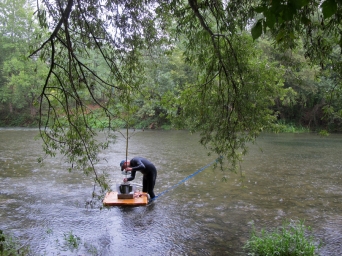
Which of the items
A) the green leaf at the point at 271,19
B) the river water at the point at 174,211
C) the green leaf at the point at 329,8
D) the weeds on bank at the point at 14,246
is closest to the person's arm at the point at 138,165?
the river water at the point at 174,211

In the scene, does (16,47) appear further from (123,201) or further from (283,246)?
(283,246)

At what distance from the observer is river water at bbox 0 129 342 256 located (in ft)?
16.3

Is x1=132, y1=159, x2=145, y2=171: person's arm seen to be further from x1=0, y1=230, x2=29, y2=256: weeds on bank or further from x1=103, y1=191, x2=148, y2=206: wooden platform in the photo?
x1=0, y1=230, x2=29, y2=256: weeds on bank

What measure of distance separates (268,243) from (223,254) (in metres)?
0.68

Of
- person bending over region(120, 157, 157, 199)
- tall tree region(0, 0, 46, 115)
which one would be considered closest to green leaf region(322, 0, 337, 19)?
person bending over region(120, 157, 157, 199)

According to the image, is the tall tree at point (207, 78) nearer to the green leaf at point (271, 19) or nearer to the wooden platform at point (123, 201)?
the wooden platform at point (123, 201)

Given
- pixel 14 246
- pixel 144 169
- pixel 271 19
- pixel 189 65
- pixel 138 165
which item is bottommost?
pixel 14 246

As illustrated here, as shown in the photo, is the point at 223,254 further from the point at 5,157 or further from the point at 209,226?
the point at 5,157

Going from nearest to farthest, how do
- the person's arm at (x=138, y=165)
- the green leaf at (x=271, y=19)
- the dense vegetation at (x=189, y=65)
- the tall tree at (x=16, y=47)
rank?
the green leaf at (x=271, y=19) → the dense vegetation at (x=189, y=65) → the person's arm at (x=138, y=165) → the tall tree at (x=16, y=47)

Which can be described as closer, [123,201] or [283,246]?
[283,246]

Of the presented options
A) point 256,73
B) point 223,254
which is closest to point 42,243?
point 223,254

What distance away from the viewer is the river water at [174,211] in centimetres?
495

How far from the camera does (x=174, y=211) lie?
21.6 feet

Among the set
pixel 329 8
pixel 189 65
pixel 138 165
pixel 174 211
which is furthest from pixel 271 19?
pixel 138 165
